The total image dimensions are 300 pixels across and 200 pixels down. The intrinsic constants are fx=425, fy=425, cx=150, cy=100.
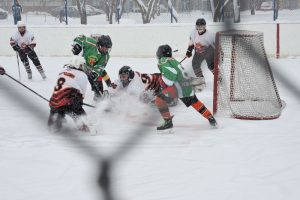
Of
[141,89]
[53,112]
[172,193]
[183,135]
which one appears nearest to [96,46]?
[141,89]

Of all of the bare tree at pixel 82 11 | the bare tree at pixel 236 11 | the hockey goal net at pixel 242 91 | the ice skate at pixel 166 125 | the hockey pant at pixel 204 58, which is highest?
the bare tree at pixel 82 11

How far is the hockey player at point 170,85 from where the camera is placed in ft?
11.8

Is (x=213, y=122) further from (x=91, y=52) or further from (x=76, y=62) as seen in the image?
(x=91, y=52)

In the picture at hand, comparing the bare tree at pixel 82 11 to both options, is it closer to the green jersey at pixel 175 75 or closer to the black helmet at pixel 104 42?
the black helmet at pixel 104 42

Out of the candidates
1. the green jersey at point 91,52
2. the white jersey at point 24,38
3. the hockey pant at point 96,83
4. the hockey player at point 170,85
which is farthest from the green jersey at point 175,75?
the white jersey at point 24,38

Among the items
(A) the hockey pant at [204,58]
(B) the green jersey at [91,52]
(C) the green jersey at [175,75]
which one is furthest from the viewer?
(A) the hockey pant at [204,58]

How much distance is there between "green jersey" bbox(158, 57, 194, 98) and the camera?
3594mm

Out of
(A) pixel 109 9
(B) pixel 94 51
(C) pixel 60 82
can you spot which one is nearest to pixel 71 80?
(C) pixel 60 82

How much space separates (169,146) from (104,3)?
8.61 metres

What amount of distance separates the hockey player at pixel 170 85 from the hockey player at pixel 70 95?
0.69m

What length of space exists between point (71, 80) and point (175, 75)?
0.90 m

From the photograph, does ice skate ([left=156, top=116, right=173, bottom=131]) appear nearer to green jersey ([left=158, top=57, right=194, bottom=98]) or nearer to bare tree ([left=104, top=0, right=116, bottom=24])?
green jersey ([left=158, top=57, right=194, bottom=98])

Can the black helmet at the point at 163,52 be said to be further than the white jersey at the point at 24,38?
No

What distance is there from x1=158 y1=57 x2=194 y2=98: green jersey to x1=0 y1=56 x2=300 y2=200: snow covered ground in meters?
0.41
